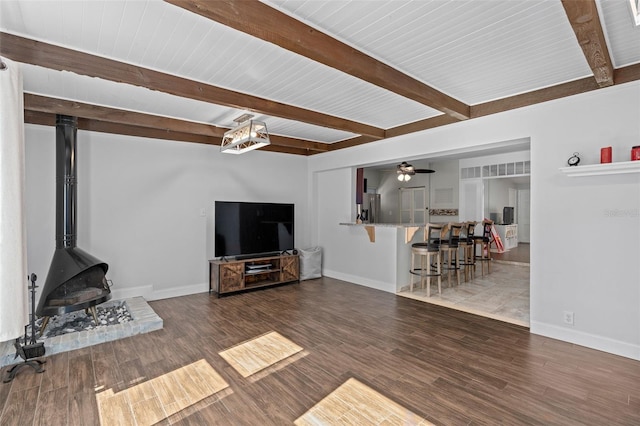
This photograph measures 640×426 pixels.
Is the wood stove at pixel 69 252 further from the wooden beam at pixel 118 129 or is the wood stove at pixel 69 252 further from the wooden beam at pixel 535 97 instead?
the wooden beam at pixel 535 97

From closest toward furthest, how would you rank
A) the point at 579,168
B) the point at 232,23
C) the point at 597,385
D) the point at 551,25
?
the point at 232,23 → the point at 551,25 → the point at 597,385 → the point at 579,168

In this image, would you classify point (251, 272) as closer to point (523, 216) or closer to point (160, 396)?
point (160, 396)

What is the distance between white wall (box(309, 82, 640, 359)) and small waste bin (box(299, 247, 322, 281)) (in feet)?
12.1

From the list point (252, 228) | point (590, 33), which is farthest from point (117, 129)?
point (590, 33)

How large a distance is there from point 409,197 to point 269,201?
576 cm

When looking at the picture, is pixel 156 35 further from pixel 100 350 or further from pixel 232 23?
pixel 100 350

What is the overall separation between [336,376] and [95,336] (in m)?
2.57

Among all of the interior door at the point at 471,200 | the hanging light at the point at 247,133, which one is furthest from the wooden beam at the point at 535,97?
the interior door at the point at 471,200

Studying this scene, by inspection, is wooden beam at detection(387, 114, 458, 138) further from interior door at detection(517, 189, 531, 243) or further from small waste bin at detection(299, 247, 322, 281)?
interior door at detection(517, 189, 531, 243)

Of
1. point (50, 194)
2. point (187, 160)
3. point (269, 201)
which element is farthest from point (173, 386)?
point (269, 201)

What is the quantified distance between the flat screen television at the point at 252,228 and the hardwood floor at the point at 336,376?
1.54 metres

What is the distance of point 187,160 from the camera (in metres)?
5.14

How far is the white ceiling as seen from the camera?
1.92 meters

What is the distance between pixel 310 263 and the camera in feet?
20.4
